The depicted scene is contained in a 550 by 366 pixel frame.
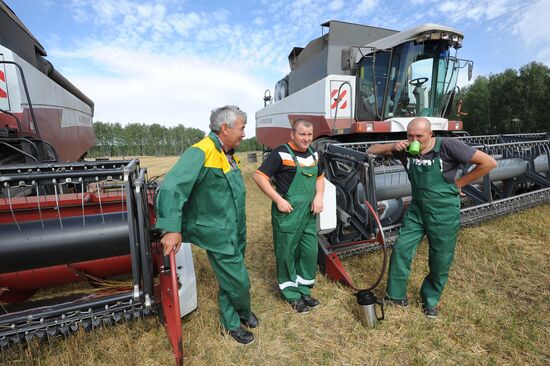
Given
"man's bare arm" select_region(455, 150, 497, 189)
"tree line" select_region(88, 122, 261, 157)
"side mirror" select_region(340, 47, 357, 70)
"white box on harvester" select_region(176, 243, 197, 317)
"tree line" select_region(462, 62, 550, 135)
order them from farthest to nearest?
"tree line" select_region(88, 122, 261, 157) → "tree line" select_region(462, 62, 550, 135) → "side mirror" select_region(340, 47, 357, 70) → "white box on harvester" select_region(176, 243, 197, 317) → "man's bare arm" select_region(455, 150, 497, 189)

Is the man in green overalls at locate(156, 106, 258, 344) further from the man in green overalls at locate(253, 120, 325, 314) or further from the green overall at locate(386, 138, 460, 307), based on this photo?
the green overall at locate(386, 138, 460, 307)

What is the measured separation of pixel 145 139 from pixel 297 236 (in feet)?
274

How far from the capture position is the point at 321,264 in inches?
120

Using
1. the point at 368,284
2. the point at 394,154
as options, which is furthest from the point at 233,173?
the point at 368,284

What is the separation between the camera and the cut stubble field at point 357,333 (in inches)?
77.4

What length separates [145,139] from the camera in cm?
7781

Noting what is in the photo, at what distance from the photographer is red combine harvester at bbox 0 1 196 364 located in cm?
163

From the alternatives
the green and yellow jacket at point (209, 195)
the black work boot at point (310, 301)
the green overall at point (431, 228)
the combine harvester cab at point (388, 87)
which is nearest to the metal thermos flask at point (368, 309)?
the green overall at point (431, 228)

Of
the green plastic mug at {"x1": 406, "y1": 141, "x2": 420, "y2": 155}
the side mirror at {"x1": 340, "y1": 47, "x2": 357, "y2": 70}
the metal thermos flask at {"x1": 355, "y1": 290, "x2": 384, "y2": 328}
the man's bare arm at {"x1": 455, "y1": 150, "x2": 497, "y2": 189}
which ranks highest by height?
the side mirror at {"x1": 340, "y1": 47, "x2": 357, "y2": 70}

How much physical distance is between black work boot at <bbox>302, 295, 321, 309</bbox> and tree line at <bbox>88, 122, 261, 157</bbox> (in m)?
61.1

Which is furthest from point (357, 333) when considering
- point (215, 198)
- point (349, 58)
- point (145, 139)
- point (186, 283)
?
point (145, 139)

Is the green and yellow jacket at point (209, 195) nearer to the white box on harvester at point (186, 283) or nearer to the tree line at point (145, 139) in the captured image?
the white box on harvester at point (186, 283)

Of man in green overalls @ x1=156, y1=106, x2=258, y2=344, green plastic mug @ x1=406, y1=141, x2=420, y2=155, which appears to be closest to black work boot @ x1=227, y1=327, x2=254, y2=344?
man in green overalls @ x1=156, y1=106, x2=258, y2=344

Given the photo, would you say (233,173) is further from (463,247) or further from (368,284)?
(463,247)
